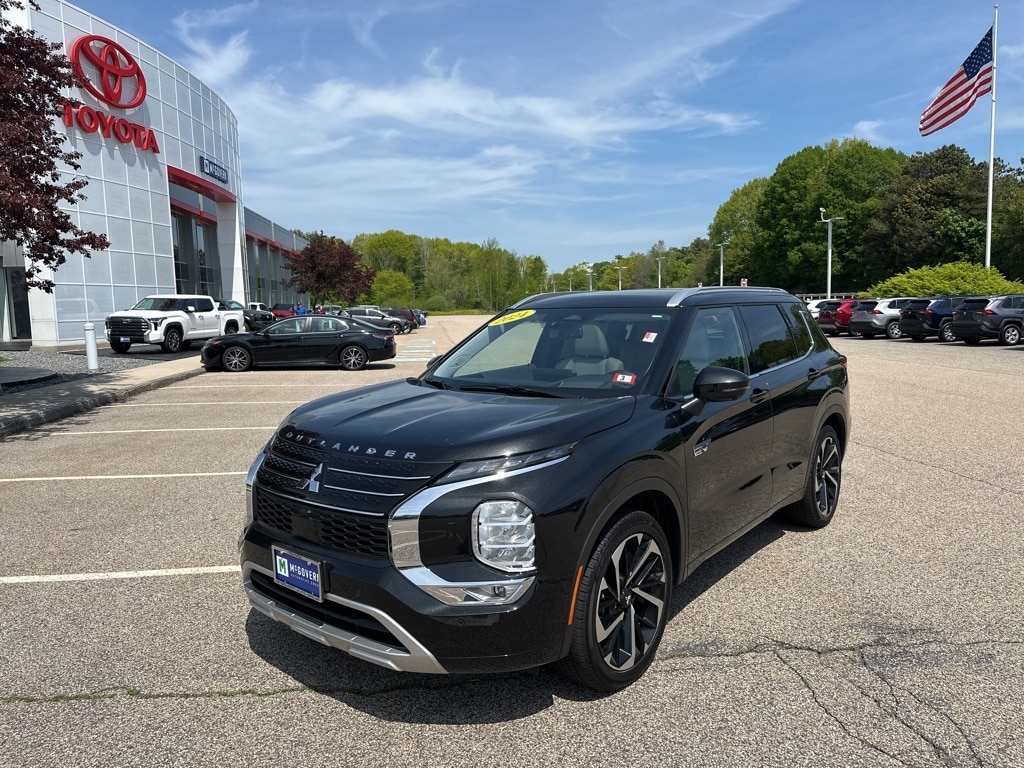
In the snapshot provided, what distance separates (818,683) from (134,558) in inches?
162

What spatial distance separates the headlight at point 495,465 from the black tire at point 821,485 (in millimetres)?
2879

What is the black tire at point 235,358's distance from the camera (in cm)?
1845

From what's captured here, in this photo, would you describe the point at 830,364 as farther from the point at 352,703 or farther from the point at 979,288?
the point at 979,288

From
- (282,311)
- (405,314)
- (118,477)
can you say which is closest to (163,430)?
(118,477)

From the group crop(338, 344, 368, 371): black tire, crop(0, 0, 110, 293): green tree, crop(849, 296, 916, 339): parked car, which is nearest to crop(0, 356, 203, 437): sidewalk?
crop(0, 0, 110, 293): green tree

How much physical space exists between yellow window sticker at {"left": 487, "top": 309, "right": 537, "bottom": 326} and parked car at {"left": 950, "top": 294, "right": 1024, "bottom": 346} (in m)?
23.9

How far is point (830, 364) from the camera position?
A: 5426mm

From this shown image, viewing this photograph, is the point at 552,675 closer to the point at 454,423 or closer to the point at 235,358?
the point at 454,423

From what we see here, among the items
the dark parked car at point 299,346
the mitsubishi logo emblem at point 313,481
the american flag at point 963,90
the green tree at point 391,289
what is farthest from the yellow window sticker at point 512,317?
the green tree at point 391,289

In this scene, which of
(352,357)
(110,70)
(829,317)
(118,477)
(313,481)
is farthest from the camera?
(829,317)

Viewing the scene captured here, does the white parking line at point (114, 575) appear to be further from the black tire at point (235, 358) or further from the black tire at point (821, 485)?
the black tire at point (235, 358)

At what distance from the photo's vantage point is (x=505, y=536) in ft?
8.89

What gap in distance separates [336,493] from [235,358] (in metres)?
16.9

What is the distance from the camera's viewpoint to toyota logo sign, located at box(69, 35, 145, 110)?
88.1 feet
